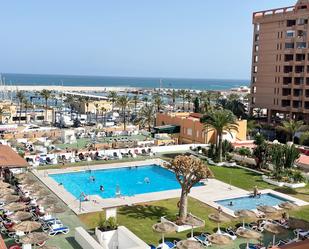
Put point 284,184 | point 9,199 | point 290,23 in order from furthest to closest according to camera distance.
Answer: point 290,23 < point 284,184 < point 9,199

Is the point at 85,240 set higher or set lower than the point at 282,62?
lower

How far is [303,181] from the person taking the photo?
32.1m

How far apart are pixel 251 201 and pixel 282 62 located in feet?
130

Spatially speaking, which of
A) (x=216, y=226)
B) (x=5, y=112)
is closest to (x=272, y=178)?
(x=216, y=226)

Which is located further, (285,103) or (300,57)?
(285,103)

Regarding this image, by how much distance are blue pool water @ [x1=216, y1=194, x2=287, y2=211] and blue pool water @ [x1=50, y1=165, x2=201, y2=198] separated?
18.5ft

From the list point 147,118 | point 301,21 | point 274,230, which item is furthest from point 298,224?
point 301,21

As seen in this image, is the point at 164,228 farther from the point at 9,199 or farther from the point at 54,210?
the point at 9,199

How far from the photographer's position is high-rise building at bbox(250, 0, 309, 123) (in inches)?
2352

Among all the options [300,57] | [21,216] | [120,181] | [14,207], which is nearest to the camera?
[21,216]

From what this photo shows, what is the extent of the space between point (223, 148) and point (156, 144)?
971 centimetres

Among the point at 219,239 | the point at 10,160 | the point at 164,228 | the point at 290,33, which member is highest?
the point at 290,33

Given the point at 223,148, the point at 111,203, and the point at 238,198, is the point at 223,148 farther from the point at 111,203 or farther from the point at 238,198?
the point at 111,203

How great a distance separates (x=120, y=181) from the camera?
3391 centimetres
